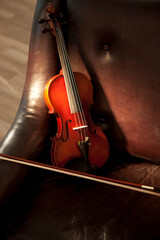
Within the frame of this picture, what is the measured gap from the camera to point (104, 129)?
1.12 meters

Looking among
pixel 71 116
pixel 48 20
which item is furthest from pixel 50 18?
pixel 71 116

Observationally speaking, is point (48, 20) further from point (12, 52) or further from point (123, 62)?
point (12, 52)

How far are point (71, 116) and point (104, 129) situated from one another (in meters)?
0.16

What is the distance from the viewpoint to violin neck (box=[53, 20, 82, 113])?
40.3 inches

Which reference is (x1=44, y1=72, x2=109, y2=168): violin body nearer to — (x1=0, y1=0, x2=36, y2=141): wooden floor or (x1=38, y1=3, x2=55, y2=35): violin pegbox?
(x1=38, y1=3, x2=55, y2=35): violin pegbox

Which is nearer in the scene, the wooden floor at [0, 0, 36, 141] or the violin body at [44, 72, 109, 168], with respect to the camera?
the violin body at [44, 72, 109, 168]

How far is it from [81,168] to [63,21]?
1.76ft

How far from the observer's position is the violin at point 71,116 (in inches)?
39.2

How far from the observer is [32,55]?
44.4 inches

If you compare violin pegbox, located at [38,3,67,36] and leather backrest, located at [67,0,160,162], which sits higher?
violin pegbox, located at [38,3,67,36]

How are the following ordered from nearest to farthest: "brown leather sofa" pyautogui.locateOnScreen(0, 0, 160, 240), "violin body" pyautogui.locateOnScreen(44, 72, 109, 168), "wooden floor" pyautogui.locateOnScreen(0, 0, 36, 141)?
"brown leather sofa" pyautogui.locateOnScreen(0, 0, 160, 240) → "violin body" pyautogui.locateOnScreen(44, 72, 109, 168) → "wooden floor" pyautogui.locateOnScreen(0, 0, 36, 141)

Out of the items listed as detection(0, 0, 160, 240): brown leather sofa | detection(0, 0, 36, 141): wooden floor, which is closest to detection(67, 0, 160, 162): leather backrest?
detection(0, 0, 160, 240): brown leather sofa

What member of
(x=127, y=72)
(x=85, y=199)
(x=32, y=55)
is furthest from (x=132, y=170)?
(x=32, y=55)

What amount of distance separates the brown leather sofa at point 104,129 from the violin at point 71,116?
0.05 m
